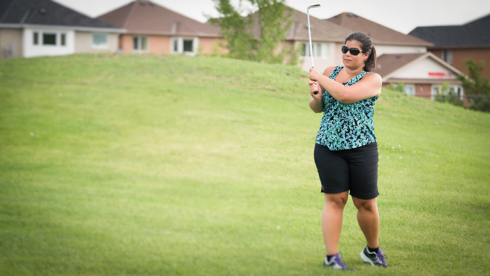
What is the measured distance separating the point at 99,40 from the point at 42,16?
3.73m

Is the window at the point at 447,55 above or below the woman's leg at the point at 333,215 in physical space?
above

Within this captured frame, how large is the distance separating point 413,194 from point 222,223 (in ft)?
6.04

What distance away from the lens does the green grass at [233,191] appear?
13.4 feet

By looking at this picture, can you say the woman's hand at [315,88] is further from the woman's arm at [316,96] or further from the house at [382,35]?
the house at [382,35]

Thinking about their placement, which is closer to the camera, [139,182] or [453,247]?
[453,247]

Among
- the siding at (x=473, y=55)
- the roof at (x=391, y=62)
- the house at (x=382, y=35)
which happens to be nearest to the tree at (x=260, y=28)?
the roof at (x=391, y=62)

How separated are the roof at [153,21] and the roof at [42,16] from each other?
2035 mm

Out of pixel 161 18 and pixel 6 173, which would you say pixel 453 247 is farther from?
pixel 161 18

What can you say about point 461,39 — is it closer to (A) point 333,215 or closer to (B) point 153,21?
(A) point 333,215

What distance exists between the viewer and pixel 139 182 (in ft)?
20.4

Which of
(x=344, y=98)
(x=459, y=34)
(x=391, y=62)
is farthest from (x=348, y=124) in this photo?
(x=391, y=62)

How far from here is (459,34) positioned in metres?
5.49

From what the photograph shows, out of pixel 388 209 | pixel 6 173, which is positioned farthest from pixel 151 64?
pixel 388 209

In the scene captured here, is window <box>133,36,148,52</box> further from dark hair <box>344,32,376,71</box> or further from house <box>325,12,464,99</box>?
dark hair <box>344,32,376,71</box>
